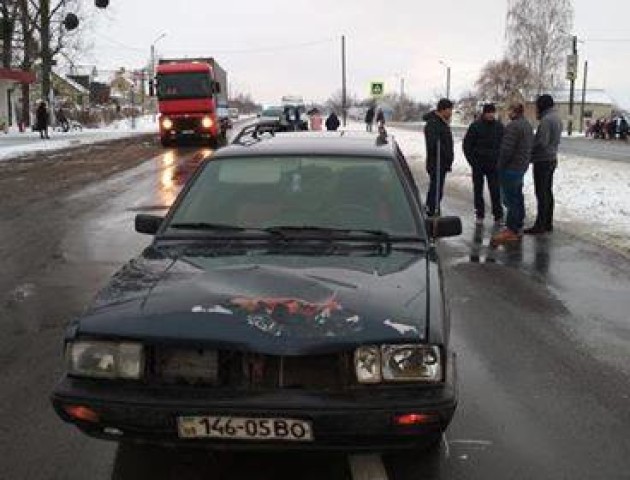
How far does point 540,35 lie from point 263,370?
86.5m

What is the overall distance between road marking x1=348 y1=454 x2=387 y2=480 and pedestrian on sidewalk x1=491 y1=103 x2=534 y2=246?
794 centimetres

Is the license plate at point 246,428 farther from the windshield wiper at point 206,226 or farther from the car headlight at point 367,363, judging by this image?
the windshield wiper at point 206,226

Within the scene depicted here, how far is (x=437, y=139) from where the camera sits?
13.8 m

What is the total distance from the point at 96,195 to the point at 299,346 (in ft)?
47.5

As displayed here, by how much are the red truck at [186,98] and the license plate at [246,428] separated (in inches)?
1280

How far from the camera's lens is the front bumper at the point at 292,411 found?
3.66 m

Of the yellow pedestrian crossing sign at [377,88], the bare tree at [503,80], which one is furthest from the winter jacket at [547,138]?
the bare tree at [503,80]

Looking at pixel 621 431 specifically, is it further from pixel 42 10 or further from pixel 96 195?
pixel 42 10

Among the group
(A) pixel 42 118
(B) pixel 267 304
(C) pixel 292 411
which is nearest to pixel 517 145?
(B) pixel 267 304

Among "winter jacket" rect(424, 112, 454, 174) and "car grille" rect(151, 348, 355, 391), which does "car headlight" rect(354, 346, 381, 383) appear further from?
"winter jacket" rect(424, 112, 454, 174)

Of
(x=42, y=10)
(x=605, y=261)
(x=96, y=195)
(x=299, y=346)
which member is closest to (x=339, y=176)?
(x=299, y=346)

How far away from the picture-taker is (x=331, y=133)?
6793mm

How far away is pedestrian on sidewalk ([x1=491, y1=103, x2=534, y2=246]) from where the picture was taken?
39.5 ft

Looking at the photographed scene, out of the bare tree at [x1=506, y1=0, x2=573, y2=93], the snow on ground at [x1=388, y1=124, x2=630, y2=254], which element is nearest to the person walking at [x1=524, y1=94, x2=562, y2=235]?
the snow on ground at [x1=388, y1=124, x2=630, y2=254]
